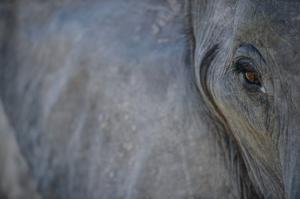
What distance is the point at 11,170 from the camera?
307 cm

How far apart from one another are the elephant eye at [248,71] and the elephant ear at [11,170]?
109cm

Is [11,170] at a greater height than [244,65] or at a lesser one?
lesser

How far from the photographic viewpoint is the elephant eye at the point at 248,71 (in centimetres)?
201

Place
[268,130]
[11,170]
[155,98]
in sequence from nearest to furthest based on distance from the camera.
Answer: [268,130] < [155,98] < [11,170]

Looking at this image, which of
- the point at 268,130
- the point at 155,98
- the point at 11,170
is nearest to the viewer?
the point at 268,130

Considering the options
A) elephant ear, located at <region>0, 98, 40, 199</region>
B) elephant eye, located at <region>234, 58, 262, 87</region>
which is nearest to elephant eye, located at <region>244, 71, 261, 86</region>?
elephant eye, located at <region>234, 58, 262, 87</region>

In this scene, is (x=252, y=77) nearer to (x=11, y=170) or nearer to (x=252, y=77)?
(x=252, y=77)

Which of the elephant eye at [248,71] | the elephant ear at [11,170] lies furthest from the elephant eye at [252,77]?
the elephant ear at [11,170]

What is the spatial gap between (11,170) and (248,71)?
1284 millimetres

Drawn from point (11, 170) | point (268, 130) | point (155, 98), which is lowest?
point (11, 170)

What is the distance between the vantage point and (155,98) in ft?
8.07

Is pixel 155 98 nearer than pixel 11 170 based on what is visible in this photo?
Yes

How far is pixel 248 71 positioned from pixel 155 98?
1.54ft

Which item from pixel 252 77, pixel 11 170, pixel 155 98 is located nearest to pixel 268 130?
pixel 252 77
